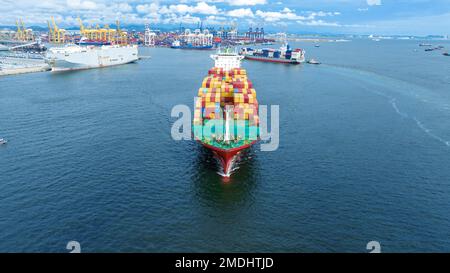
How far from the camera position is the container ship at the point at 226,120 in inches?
2157

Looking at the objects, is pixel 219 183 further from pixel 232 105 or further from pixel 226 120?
pixel 232 105

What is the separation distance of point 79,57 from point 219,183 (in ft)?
486

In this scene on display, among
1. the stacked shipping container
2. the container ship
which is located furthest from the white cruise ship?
the stacked shipping container

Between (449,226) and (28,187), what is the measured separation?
6032 centimetres

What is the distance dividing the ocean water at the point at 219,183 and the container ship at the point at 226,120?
4.35 meters

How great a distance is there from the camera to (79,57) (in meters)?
170

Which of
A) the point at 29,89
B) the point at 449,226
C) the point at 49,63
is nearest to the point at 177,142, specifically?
the point at 449,226

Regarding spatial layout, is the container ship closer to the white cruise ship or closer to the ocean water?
the ocean water

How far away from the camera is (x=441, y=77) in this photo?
14712 cm

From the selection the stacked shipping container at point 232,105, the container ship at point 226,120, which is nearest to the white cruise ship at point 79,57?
the container ship at point 226,120

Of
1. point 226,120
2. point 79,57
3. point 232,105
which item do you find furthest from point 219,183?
point 79,57

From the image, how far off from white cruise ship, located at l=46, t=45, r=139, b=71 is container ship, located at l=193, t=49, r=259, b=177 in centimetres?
12084

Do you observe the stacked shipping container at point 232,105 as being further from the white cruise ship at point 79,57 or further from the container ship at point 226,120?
the white cruise ship at point 79,57

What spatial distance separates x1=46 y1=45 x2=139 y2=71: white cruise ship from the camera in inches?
6348
